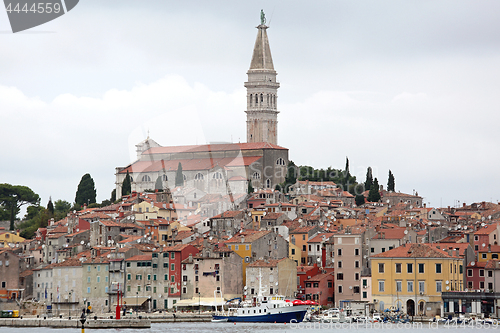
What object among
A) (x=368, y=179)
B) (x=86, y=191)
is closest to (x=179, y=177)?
(x=86, y=191)

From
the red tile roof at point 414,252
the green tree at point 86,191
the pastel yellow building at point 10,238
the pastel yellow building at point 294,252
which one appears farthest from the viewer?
the green tree at point 86,191

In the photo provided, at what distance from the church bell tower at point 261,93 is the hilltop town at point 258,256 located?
32015mm

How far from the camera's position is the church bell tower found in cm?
12988

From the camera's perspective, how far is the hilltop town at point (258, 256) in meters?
61.9

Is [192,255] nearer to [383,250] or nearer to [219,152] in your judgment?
[383,250]

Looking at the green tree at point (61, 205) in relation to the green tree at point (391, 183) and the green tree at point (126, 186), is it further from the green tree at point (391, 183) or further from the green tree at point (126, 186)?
the green tree at point (391, 183)

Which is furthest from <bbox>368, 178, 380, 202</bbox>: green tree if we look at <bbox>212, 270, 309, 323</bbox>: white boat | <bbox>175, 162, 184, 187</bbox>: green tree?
<bbox>212, 270, 309, 323</bbox>: white boat

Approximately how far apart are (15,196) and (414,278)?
61.5 m

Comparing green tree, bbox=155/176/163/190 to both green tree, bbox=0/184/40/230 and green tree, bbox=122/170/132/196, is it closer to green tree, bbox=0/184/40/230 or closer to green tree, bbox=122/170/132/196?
green tree, bbox=122/170/132/196

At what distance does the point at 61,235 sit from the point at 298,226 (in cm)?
1806

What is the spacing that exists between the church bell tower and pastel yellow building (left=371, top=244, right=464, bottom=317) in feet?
224

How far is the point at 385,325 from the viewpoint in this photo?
58.4m

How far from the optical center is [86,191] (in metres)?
108

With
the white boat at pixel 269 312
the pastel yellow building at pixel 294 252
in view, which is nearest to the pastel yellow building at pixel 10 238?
the pastel yellow building at pixel 294 252
